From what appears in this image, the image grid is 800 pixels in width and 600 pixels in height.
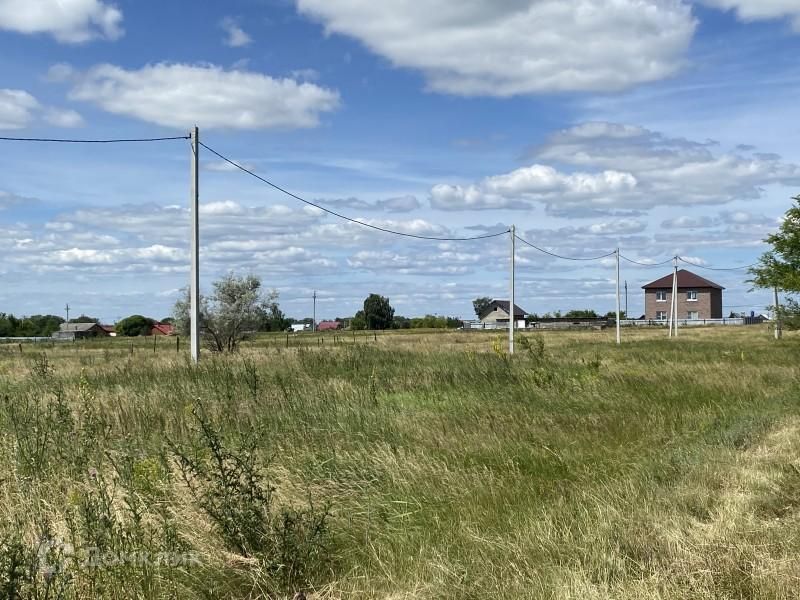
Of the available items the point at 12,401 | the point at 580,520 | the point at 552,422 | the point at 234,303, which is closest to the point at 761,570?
the point at 580,520

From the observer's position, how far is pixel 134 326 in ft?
385

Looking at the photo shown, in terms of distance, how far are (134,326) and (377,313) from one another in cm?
3623

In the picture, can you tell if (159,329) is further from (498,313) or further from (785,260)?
(785,260)

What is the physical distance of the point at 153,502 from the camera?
564cm

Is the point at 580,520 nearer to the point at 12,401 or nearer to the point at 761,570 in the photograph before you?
the point at 761,570

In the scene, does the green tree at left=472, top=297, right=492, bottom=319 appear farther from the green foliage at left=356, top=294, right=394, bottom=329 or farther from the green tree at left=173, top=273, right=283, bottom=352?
the green tree at left=173, top=273, right=283, bottom=352

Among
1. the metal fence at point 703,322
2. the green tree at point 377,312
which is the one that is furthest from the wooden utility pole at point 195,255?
the green tree at point 377,312

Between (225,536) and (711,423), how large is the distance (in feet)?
25.3

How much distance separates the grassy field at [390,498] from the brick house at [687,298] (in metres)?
104

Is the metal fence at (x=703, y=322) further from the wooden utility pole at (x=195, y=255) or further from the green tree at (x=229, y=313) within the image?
the wooden utility pole at (x=195, y=255)

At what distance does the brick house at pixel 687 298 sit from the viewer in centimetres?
10831

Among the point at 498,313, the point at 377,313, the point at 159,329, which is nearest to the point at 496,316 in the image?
the point at 498,313

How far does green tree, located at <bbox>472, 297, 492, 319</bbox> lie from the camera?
14677 cm

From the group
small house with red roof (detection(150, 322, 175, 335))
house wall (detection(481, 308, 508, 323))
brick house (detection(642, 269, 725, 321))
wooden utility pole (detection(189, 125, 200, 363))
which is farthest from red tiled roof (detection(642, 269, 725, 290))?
wooden utility pole (detection(189, 125, 200, 363))
